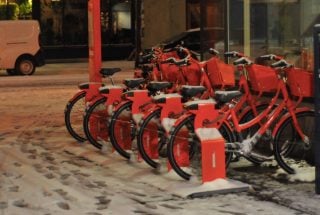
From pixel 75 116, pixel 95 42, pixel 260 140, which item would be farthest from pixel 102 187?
pixel 95 42

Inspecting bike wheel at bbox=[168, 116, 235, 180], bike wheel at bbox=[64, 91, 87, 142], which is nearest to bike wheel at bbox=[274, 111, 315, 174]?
bike wheel at bbox=[168, 116, 235, 180]

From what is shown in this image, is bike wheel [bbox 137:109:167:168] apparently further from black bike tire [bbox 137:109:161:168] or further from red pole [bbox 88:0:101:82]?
red pole [bbox 88:0:101:82]

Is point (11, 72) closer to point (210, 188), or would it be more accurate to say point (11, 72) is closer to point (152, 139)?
point (152, 139)

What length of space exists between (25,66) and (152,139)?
17.1m

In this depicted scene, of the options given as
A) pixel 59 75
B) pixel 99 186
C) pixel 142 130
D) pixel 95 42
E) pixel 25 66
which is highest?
pixel 95 42

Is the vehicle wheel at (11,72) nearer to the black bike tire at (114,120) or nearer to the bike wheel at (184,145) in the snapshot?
the black bike tire at (114,120)

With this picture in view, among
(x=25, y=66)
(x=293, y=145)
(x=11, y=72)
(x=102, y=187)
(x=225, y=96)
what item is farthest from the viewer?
(x=11, y=72)

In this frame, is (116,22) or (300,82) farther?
(116,22)

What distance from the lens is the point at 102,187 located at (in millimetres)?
6973

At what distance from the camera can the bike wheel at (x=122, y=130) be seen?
8.25 m

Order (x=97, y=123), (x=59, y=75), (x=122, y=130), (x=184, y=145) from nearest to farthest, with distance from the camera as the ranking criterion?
(x=184, y=145), (x=122, y=130), (x=97, y=123), (x=59, y=75)

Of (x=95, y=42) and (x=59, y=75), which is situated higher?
(x=95, y=42)

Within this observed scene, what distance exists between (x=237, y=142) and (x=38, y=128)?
5264 mm

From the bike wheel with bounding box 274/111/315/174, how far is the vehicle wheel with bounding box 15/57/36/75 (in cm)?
1758
